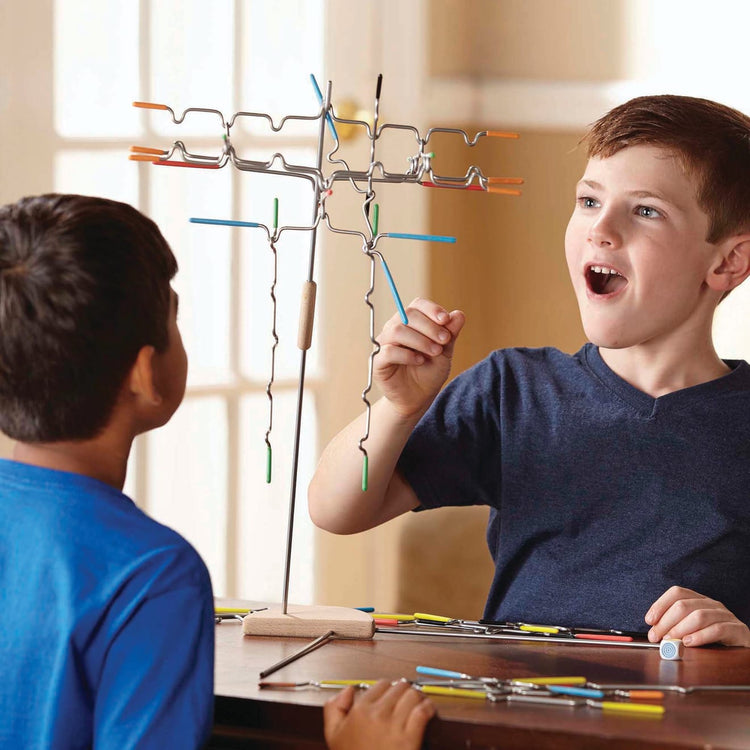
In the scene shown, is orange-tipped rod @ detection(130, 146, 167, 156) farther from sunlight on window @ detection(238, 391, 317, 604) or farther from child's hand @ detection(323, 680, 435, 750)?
sunlight on window @ detection(238, 391, 317, 604)

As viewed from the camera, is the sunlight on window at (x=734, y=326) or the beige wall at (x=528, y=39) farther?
the beige wall at (x=528, y=39)

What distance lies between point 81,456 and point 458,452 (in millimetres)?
593

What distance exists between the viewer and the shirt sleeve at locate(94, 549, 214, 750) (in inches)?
31.7

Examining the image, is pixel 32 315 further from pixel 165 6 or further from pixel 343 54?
pixel 343 54

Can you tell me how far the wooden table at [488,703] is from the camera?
81 cm

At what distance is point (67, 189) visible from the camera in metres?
2.12

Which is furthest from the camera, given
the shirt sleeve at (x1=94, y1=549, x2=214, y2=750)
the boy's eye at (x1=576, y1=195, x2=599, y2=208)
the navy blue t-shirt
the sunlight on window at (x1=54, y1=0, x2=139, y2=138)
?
the sunlight on window at (x1=54, y1=0, x2=139, y2=138)

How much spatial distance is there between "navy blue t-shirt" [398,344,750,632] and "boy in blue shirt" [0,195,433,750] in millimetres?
476

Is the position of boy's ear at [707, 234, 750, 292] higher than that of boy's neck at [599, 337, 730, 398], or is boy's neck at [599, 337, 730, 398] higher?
boy's ear at [707, 234, 750, 292]

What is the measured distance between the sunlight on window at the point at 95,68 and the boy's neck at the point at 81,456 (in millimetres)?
A: 1313

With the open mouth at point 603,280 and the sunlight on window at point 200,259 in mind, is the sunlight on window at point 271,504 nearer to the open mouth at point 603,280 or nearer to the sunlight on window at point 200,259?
the sunlight on window at point 200,259

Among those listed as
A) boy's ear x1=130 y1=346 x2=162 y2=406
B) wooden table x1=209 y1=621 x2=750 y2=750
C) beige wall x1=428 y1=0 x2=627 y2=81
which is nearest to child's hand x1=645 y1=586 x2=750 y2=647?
wooden table x1=209 y1=621 x2=750 y2=750

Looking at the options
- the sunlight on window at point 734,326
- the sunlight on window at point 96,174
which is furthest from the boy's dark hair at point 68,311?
the sunlight on window at point 734,326

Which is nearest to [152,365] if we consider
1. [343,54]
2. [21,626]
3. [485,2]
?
→ [21,626]
